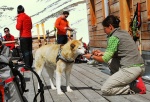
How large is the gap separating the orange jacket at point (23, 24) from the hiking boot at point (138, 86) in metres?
5.00

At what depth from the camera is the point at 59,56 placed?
6781mm

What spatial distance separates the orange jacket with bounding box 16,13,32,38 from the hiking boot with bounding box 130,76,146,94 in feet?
16.4

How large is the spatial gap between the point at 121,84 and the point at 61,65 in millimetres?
1242

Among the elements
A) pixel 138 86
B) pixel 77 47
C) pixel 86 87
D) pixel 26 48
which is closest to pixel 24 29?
pixel 26 48

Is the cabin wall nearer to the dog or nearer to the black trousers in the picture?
the dog

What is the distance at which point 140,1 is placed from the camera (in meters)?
8.63

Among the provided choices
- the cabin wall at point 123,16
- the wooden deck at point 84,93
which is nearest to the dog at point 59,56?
the wooden deck at point 84,93

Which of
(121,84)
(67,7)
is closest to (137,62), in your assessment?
(121,84)

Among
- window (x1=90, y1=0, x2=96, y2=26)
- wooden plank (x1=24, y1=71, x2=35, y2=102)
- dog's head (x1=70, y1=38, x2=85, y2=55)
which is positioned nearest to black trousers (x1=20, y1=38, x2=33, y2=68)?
wooden plank (x1=24, y1=71, x2=35, y2=102)

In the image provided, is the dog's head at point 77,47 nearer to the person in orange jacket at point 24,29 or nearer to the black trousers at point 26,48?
the person in orange jacket at point 24,29

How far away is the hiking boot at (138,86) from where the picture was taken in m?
6.22

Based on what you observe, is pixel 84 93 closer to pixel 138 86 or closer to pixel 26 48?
pixel 138 86

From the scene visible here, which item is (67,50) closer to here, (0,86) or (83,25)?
(0,86)

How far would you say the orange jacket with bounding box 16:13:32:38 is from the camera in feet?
34.1
